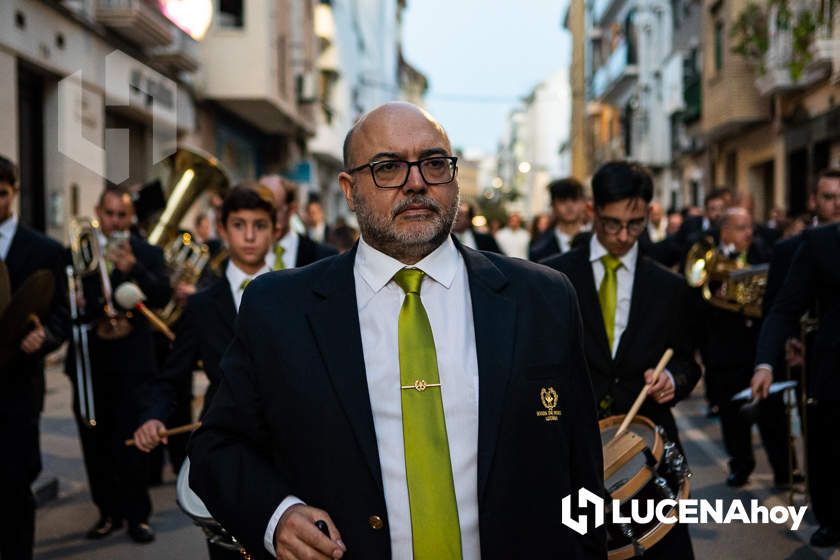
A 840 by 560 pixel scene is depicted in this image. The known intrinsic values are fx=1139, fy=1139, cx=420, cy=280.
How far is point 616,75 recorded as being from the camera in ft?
170

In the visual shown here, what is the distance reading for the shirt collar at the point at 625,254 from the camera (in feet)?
16.0

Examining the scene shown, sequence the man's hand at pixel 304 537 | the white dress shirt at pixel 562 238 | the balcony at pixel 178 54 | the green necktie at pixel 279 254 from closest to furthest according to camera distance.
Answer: the man's hand at pixel 304 537, the green necktie at pixel 279 254, the white dress shirt at pixel 562 238, the balcony at pixel 178 54

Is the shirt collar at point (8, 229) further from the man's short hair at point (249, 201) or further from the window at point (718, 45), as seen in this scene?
the window at point (718, 45)

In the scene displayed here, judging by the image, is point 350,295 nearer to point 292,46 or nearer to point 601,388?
point 601,388

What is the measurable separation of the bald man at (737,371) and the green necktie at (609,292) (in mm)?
2198

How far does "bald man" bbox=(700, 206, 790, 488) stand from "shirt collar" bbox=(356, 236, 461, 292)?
4.27 meters

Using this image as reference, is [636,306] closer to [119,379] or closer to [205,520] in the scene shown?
[205,520]

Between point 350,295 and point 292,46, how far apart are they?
29724 millimetres

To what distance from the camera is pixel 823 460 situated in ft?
19.2

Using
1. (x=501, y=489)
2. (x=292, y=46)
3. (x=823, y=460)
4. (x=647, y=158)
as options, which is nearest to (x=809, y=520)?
(x=823, y=460)

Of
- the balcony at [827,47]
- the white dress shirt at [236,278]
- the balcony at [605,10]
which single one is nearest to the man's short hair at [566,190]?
the white dress shirt at [236,278]

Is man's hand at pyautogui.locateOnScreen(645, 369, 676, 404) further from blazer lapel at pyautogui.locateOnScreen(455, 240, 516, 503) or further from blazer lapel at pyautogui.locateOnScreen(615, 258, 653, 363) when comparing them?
blazer lapel at pyautogui.locateOnScreen(455, 240, 516, 503)

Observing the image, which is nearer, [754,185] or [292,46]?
[754,185]

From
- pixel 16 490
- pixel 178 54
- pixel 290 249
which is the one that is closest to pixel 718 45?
pixel 178 54
